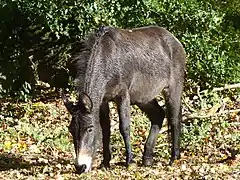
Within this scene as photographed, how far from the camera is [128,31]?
849 centimetres

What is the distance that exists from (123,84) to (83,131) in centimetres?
100

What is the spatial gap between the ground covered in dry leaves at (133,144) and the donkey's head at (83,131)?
17cm

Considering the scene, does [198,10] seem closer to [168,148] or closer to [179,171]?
[168,148]

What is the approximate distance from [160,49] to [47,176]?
257cm

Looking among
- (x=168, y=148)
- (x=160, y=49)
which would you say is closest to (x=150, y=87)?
(x=160, y=49)

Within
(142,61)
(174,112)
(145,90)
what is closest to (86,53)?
(142,61)

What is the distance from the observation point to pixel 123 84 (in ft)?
25.5

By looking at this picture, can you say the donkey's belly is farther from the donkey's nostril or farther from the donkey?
the donkey's nostril

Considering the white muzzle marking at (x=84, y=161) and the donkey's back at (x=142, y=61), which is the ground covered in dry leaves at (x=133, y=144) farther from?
the donkey's back at (x=142, y=61)

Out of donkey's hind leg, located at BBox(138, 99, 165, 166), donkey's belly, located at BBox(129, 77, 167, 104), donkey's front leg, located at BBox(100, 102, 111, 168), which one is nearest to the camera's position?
donkey's front leg, located at BBox(100, 102, 111, 168)

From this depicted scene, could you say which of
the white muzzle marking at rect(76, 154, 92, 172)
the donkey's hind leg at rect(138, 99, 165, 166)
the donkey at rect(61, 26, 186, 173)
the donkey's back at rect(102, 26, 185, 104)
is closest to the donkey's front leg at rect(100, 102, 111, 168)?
the donkey at rect(61, 26, 186, 173)

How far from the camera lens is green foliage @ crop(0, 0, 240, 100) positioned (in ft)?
39.5

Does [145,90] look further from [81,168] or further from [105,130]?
[81,168]

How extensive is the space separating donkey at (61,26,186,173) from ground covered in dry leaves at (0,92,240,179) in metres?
0.36
